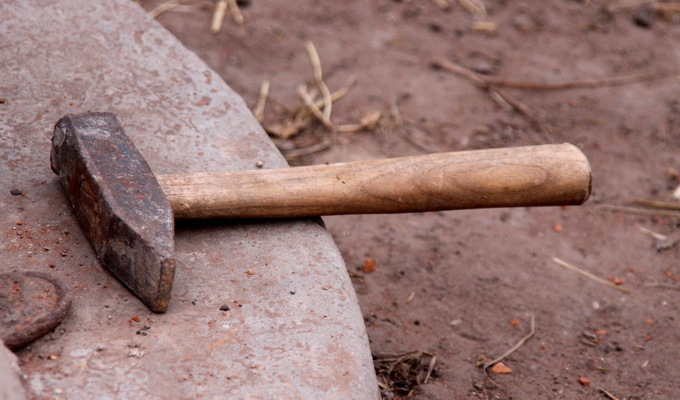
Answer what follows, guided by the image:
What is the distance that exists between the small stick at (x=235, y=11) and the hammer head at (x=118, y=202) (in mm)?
2613

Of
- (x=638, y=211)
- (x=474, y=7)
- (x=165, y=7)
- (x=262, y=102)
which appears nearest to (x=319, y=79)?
(x=262, y=102)

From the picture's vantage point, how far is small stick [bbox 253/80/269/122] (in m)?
3.67

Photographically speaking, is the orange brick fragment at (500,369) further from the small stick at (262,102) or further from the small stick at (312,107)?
the small stick at (262,102)

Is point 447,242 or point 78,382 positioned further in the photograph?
point 447,242

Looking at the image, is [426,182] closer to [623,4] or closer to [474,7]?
[474,7]

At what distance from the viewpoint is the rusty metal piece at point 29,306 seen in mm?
1433

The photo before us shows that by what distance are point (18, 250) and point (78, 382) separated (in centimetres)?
43

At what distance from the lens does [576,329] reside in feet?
8.58

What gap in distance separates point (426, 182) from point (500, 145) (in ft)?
6.04

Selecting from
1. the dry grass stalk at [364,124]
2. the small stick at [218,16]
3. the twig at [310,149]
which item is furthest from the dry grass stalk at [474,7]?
the twig at [310,149]

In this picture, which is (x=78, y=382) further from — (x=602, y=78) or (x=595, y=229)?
(x=602, y=78)

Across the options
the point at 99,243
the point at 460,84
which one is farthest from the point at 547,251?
the point at 99,243

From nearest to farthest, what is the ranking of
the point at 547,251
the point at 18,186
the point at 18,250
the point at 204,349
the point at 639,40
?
the point at 204,349 < the point at 18,250 < the point at 18,186 < the point at 547,251 < the point at 639,40

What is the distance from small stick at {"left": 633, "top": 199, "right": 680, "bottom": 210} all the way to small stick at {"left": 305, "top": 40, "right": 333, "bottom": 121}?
155 cm
